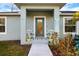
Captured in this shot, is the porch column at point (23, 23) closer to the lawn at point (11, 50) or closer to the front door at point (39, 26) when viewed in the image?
the front door at point (39, 26)

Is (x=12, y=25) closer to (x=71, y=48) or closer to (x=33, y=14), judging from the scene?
(x=33, y=14)

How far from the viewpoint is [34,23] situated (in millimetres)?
15500

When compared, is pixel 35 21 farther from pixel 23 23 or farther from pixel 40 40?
pixel 40 40

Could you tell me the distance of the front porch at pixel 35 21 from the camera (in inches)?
558

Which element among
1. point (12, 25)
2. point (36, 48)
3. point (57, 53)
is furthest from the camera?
point (12, 25)

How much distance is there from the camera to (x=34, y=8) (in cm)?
1396

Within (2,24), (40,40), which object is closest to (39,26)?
(40,40)

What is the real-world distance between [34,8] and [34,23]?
70.3 inches

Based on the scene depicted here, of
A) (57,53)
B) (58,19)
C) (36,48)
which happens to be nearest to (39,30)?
(58,19)

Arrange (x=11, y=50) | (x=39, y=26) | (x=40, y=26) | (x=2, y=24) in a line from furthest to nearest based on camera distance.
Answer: (x=40, y=26) → (x=39, y=26) → (x=2, y=24) → (x=11, y=50)

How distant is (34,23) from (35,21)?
17 centimetres

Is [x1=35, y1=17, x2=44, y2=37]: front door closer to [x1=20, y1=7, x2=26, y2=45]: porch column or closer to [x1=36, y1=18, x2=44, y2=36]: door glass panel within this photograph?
[x1=36, y1=18, x2=44, y2=36]: door glass panel

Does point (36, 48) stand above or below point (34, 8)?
below

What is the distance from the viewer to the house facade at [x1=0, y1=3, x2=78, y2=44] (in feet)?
47.0
